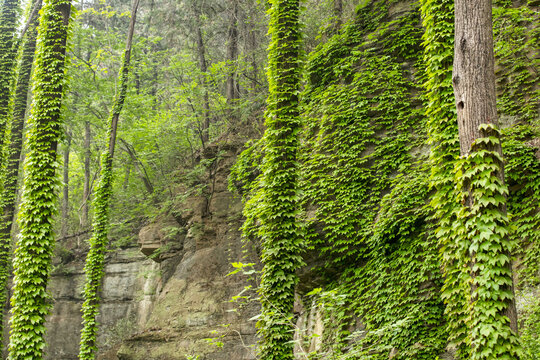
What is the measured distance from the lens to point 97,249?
13.8 m

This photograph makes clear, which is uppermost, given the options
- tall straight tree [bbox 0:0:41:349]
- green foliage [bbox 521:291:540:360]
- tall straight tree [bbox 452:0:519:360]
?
tall straight tree [bbox 0:0:41:349]

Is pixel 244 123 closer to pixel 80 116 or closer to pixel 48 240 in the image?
pixel 80 116

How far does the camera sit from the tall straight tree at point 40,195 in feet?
26.0

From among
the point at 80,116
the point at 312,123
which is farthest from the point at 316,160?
the point at 80,116

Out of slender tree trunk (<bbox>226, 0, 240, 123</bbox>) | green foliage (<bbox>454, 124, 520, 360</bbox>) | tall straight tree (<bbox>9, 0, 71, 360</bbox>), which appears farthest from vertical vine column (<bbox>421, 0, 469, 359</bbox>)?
slender tree trunk (<bbox>226, 0, 240, 123</bbox>)

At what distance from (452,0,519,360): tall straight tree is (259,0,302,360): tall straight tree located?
2.94 m

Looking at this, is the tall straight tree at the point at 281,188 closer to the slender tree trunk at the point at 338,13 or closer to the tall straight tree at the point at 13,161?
the slender tree trunk at the point at 338,13

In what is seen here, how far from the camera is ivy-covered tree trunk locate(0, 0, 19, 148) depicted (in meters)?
12.3

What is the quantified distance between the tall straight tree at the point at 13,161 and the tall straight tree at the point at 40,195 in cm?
279

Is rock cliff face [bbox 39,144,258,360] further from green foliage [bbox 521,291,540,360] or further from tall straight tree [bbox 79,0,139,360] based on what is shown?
green foliage [bbox 521,291,540,360]

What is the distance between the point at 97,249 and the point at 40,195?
5.97m

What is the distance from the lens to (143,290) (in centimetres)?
1750

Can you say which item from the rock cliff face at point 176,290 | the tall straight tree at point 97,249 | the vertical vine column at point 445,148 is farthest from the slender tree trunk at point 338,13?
the tall straight tree at point 97,249

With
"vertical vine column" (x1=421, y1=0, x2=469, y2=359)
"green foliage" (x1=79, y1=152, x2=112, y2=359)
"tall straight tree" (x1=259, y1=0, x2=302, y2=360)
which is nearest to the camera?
"vertical vine column" (x1=421, y1=0, x2=469, y2=359)
